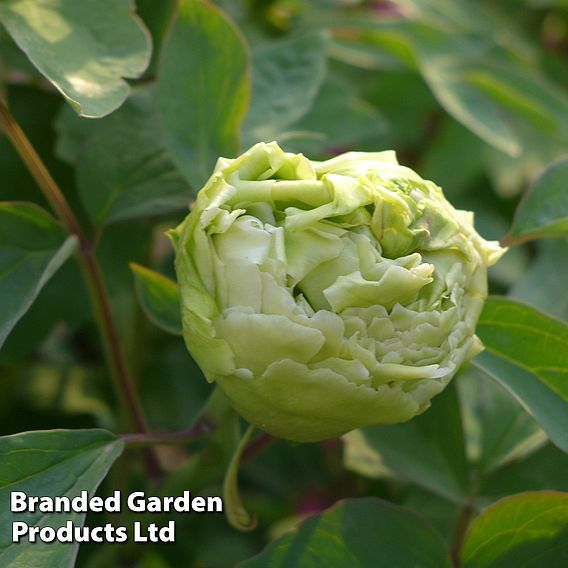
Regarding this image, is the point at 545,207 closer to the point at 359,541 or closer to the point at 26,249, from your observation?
the point at 359,541

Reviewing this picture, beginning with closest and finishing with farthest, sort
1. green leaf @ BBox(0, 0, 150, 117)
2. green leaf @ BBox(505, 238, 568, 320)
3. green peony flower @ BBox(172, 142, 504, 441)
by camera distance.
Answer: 1. green peony flower @ BBox(172, 142, 504, 441)
2. green leaf @ BBox(0, 0, 150, 117)
3. green leaf @ BBox(505, 238, 568, 320)

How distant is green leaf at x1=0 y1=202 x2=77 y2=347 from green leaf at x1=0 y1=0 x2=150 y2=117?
118 millimetres

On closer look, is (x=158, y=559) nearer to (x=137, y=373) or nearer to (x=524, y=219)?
(x=137, y=373)

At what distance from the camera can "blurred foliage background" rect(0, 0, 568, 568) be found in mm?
731

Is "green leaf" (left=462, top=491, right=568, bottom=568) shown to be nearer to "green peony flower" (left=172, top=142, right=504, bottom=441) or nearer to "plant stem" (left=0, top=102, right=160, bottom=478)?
"green peony flower" (left=172, top=142, right=504, bottom=441)

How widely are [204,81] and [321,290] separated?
27 centimetres

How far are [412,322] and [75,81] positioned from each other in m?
0.29

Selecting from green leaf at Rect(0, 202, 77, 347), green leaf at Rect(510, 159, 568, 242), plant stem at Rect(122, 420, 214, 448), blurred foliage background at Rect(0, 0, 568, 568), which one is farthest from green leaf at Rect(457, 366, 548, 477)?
green leaf at Rect(0, 202, 77, 347)

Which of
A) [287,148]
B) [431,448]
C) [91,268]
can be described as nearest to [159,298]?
[91,268]

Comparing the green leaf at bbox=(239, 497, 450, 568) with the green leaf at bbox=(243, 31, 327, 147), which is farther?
the green leaf at bbox=(243, 31, 327, 147)

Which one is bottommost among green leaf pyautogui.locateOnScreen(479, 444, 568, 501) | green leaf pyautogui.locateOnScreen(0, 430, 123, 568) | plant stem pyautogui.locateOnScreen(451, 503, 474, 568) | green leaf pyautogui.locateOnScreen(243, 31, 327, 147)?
plant stem pyautogui.locateOnScreen(451, 503, 474, 568)

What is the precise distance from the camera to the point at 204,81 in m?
0.71

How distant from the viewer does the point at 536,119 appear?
42.4 inches

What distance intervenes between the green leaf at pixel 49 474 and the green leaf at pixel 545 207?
347mm
